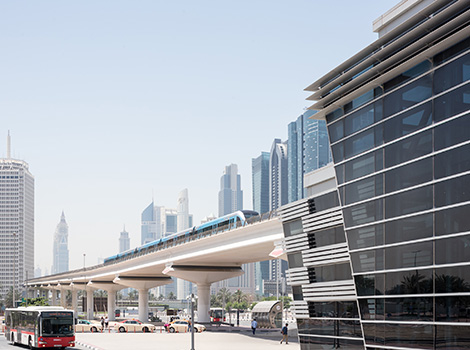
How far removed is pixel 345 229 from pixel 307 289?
5604 mm

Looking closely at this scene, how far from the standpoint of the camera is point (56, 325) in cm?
3744

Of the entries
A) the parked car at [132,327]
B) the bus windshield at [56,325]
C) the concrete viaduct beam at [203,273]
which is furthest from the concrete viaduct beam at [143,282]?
the bus windshield at [56,325]

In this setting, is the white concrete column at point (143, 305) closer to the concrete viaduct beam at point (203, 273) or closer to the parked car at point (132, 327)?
the concrete viaduct beam at point (203, 273)

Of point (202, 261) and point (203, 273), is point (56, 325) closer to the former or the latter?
point (202, 261)

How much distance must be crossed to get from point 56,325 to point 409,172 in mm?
25756

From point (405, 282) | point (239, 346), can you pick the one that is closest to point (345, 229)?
point (405, 282)

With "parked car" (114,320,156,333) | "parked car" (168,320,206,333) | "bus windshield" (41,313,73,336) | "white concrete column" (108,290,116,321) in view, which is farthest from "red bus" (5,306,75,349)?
"white concrete column" (108,290,116,321)

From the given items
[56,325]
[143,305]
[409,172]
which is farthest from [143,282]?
[409,172]

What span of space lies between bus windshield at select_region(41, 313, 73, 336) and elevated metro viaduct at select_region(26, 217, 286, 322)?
43.8ft

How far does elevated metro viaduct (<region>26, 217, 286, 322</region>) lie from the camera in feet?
149

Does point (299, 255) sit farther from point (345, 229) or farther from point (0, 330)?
point (0, 330)

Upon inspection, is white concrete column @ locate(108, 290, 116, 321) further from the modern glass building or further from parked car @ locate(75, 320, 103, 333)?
the modern glass building

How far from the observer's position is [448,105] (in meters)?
18.1

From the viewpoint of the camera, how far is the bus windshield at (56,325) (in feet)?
122
